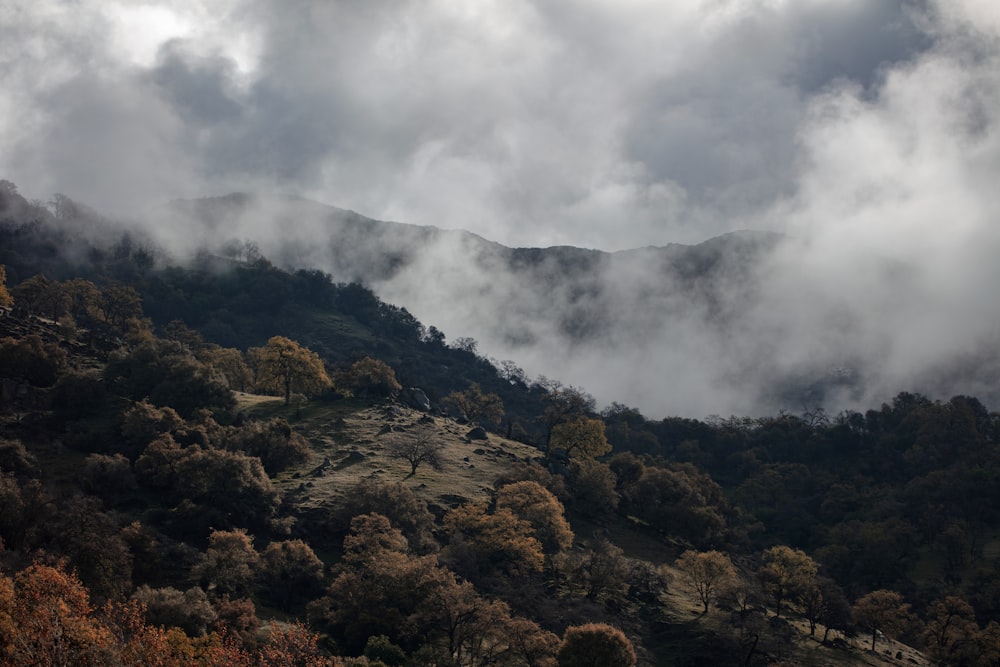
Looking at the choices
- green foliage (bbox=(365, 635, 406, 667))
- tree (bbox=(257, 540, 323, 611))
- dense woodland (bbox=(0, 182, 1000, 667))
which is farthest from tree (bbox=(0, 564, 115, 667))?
tree (bbox=(257, 540, 323, 611))

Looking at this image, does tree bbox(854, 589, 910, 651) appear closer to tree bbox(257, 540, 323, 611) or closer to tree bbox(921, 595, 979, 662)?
tree bbox(921, 595, 979, 662)

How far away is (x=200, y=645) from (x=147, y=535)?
2319 cm

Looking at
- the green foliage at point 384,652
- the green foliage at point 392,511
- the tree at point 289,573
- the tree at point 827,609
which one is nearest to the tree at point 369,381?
the green foliage at point 392,511

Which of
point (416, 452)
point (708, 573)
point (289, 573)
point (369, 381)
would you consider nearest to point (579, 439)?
point (416, 452)

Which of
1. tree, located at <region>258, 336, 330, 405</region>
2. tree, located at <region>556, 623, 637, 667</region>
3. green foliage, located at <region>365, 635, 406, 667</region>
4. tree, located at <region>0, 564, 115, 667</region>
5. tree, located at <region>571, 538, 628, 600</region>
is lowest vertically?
green foliage, located at <region>365, 635, 406, 667</region>

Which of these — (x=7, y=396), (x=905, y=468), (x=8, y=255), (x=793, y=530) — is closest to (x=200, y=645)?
(x=7, y=396)

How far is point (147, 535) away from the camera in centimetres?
6500

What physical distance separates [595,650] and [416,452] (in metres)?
53.1

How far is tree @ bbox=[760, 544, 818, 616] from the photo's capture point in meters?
90.4

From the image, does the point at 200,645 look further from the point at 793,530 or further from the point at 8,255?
the point at 8,255

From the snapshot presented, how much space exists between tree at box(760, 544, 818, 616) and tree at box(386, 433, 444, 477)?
2010 inches

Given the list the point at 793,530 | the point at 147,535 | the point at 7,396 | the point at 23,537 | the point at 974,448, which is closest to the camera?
the point at 23,537

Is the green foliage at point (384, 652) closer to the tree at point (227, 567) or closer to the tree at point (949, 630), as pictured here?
the tree at point (227, 567)

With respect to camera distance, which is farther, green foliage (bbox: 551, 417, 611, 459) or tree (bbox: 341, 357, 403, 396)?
tree (bbox: 341, 357, 403, 396)
